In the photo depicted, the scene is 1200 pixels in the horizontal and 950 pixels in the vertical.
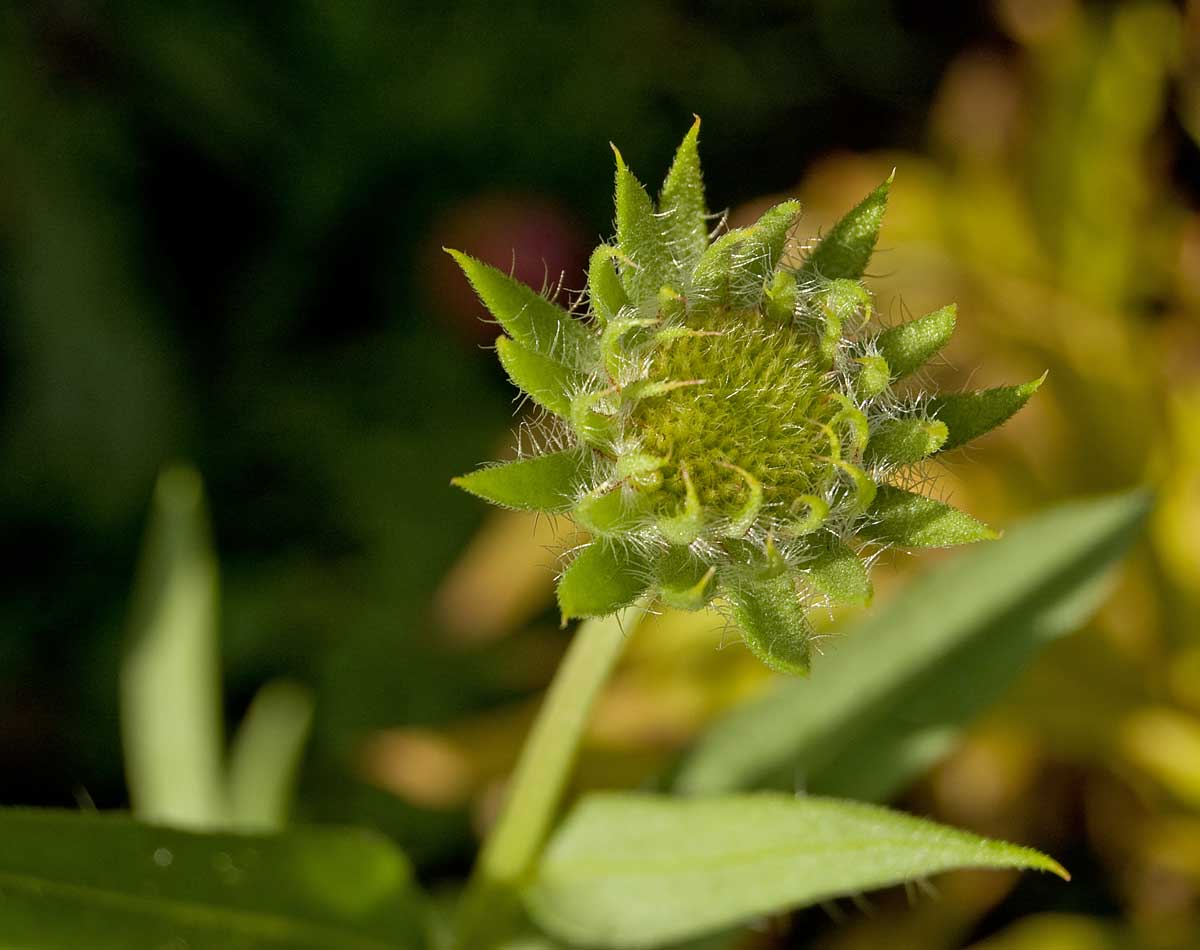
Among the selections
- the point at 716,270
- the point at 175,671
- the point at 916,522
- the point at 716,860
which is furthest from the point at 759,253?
the point at 175,671

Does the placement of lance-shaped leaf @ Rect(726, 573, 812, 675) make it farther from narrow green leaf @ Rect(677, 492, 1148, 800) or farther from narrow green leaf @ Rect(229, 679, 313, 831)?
narrow green leaf @ Rect(229, 679, 313, 831)

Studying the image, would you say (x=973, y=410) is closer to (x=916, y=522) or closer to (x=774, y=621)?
(x=916, y=522)

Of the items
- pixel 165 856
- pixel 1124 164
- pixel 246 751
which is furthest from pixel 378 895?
pixel 1124 164

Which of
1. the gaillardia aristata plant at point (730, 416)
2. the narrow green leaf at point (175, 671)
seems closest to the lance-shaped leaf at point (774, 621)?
the gaillardia aristata plant at point (730, 416)

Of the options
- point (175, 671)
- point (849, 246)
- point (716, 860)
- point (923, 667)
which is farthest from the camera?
point (175, 671)

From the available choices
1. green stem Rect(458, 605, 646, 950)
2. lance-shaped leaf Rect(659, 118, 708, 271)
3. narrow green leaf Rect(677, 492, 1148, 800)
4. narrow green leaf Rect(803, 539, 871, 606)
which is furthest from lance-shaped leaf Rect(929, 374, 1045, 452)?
narrow green leaf Rect(677, 492, 1148, 800)

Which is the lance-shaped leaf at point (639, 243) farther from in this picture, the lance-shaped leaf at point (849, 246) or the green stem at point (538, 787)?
A: the green stem at point (538, 787)
